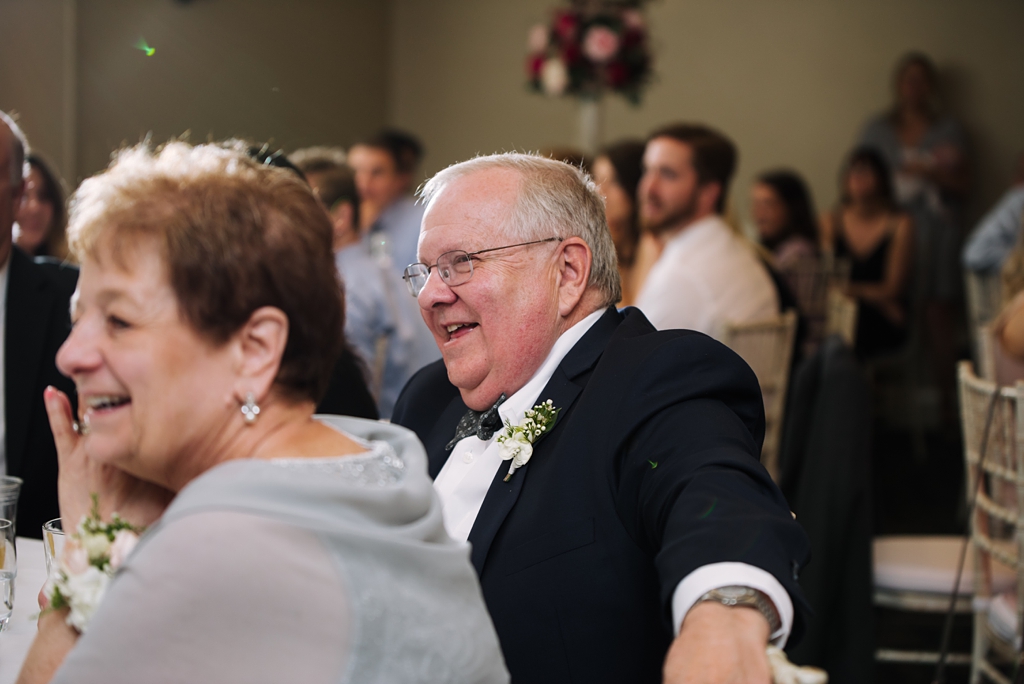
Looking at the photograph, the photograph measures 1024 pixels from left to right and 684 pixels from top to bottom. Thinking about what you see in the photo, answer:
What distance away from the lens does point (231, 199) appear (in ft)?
3.33

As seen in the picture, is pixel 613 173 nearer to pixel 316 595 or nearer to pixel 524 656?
pixel 524 656

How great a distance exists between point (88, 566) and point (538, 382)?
87 centimetres

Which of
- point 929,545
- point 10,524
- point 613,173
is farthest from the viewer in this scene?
point 613,173

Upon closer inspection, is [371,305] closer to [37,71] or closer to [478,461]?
[478,461]

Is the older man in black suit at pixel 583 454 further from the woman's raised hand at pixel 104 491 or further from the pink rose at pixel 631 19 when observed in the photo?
the pink rose at pixel 631 19

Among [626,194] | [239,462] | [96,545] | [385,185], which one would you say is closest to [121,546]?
[96,545]

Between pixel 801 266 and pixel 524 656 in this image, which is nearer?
pixel 524 656

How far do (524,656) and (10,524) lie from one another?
757 mm

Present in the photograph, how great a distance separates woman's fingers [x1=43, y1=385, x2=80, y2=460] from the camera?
1.28 m

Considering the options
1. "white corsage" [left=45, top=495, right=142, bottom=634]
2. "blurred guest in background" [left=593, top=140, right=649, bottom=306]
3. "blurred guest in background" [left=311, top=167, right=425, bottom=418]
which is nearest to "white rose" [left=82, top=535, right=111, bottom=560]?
"white corsage" [left=45, top=495, right=142, bottom=634]

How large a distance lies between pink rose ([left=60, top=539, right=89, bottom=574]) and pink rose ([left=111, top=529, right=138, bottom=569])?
0.03 meters

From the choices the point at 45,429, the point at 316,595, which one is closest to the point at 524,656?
the point at 316,595

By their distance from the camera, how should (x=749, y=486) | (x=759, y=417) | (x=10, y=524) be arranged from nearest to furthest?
(x=749, y=486)
(x=10, y=524)
(x=759, y=417)

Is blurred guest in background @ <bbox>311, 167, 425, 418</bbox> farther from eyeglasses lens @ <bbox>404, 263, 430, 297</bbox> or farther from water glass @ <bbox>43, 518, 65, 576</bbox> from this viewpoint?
water glass @ <bbox>43, 518, 65, 576</bbox>
